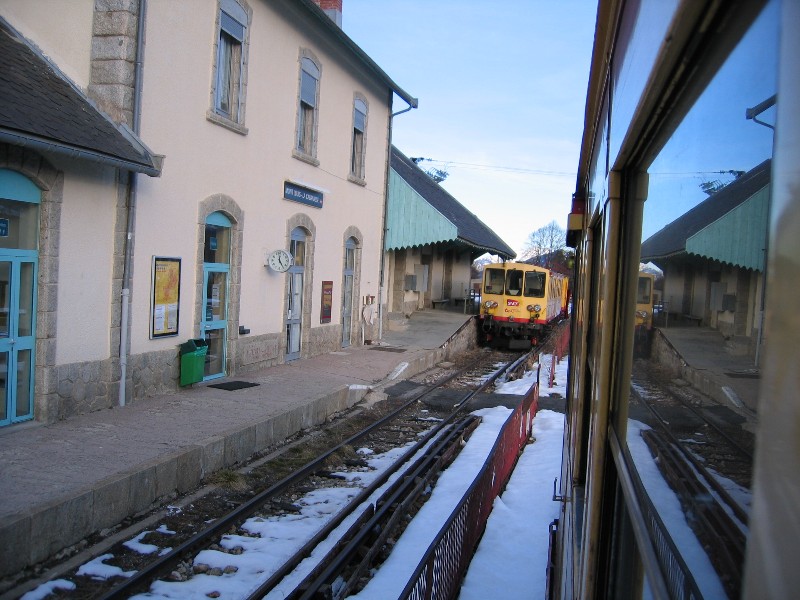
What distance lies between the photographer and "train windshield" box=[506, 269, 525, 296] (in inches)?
925

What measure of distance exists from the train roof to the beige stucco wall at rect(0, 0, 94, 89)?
12.2m

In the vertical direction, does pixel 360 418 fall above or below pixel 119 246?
below

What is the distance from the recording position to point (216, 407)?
973cm

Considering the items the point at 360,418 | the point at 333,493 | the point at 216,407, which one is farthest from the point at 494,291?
the point at 333,493

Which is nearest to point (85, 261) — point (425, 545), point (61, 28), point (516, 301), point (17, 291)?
point (17, 291)

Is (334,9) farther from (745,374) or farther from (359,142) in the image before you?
(745,374)

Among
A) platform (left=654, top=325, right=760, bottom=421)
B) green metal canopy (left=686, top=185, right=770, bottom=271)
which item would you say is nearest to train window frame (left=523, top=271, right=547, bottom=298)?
platform (left=654, top=325, right=760, bottom=421)

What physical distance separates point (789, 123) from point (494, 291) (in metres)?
23.2

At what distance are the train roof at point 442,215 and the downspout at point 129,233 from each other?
11.8m

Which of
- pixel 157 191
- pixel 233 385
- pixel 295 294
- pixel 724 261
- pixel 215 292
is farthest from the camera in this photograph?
pixel 295 294

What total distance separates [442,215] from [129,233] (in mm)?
13789

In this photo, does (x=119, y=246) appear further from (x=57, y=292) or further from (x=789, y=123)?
(x=789, y=123)

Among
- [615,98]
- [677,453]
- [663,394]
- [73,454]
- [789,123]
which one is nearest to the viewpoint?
[789,123]

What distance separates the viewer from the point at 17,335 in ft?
25.9
